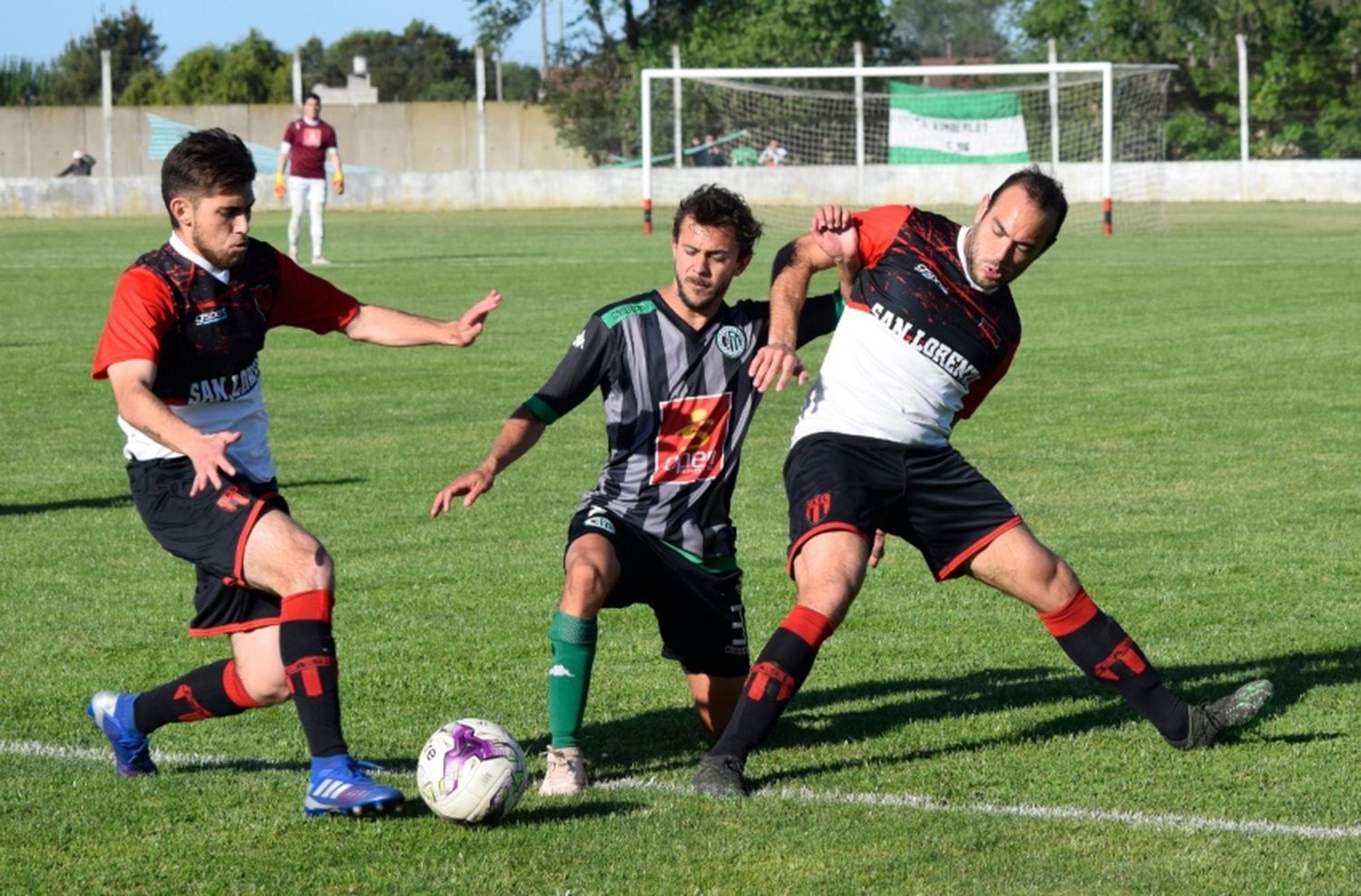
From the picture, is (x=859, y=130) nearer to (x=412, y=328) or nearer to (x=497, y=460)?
(x=412, y=328)

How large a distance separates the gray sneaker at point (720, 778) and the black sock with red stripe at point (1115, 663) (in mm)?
1106

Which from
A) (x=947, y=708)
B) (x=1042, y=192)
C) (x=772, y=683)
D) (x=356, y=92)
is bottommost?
(x=947, y=708)

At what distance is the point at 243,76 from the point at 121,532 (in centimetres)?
6517

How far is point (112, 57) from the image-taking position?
8306 centimetres

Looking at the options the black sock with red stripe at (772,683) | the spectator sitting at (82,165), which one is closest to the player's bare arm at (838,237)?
the black sock with red stripe at (772,683)

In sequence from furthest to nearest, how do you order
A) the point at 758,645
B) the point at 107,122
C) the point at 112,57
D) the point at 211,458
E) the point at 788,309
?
the point at 112,57, the point at 107,122, the point at 758,645, the point at 788,309, the point at 211,458

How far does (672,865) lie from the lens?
4656mm

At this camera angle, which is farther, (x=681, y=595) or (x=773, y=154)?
(x=773, y=154)

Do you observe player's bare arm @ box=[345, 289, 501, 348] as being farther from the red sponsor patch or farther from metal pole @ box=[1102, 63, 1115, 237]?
metal pole @ box=[1102, 63, 1115, 237]

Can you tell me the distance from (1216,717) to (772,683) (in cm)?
139

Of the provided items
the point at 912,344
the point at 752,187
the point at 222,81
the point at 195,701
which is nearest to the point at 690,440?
the point at 912,344

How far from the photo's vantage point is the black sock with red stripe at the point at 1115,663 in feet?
19.1

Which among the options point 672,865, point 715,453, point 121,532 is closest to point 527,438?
point 715,453

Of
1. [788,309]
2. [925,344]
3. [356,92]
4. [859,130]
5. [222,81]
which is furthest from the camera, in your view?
[222,81]
